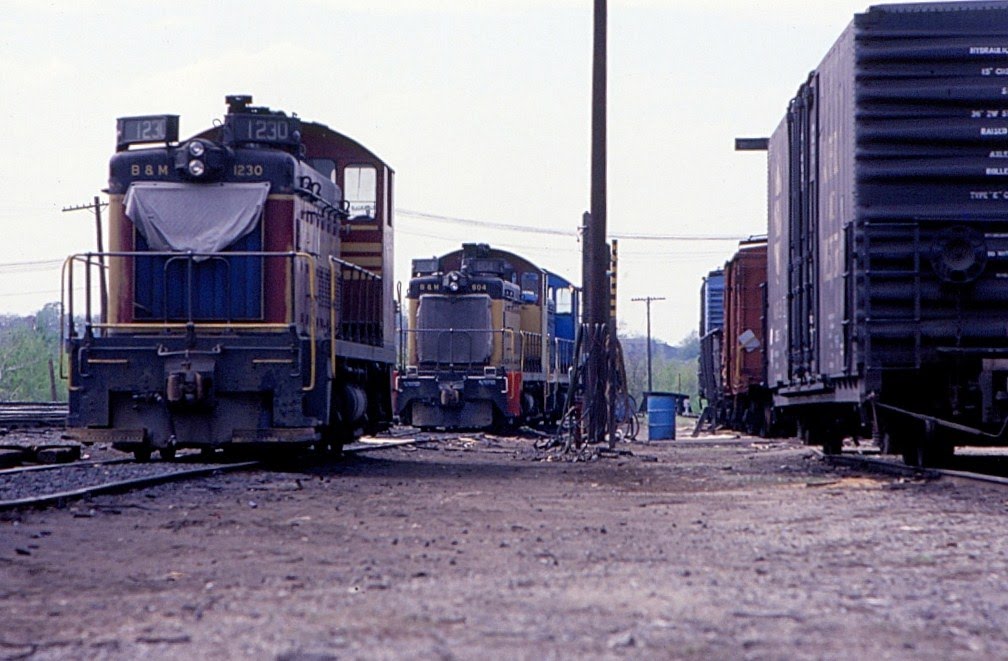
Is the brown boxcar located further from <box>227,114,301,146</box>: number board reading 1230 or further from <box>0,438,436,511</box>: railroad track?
<box>0,438,436,511</box>: railroad track

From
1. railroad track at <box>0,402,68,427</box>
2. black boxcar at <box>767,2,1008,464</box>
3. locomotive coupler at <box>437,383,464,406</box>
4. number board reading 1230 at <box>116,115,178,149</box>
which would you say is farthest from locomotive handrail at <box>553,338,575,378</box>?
black boxcar at <box>767,2,1008,464</box>

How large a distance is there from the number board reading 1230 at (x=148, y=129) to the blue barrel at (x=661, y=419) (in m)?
14.4

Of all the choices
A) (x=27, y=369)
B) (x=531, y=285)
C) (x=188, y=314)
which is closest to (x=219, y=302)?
(x=188, y=314)

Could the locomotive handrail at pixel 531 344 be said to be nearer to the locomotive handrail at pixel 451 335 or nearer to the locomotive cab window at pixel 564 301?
the locomotive handrail at pixel 451 335

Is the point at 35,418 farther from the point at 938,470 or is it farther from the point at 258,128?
the point at 938,470

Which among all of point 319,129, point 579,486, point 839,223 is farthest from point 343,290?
point 839,223

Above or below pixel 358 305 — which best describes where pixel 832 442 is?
below

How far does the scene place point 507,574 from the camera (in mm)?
5844

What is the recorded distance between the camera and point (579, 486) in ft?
39.3

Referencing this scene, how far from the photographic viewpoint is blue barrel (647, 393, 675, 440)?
26438mm

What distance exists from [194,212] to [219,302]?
0.87 metres

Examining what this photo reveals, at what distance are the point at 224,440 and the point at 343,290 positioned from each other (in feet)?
9.69

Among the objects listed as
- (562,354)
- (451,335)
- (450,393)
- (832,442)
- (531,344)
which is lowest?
(832,442)

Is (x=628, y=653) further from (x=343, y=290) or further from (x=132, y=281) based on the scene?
(x=343, y=290)
